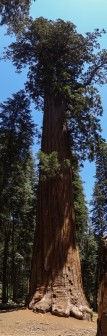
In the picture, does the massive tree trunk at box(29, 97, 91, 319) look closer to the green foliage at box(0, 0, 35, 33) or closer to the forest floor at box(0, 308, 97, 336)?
the forest floor at box(0, 308, 97, 336)

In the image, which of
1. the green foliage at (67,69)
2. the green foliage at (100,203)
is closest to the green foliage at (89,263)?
the green foliage at (100,203)

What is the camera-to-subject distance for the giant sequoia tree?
14.9 m

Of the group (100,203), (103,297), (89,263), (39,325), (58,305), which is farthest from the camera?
(89,263)

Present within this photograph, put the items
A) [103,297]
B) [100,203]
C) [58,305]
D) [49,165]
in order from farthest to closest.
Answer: [100,203]
[49,165]
[58,305]
[103,297]

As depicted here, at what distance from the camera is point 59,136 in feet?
57.9

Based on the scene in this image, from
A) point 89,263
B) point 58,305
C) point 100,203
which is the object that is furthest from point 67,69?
point 89,263

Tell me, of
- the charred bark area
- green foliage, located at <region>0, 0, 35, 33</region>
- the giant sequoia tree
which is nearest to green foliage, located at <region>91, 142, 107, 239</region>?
the giant sequoia tree

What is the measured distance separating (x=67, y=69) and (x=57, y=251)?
8.32 meters

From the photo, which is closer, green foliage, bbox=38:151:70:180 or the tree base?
the tree base

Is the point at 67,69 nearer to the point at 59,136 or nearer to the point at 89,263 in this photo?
the point at 59,136

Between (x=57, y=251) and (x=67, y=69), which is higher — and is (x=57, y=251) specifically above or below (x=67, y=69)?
below

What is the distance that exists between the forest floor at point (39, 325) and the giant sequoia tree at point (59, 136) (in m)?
0.47

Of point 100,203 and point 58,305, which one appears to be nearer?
point 58,305

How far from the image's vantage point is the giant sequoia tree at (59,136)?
1489cm
